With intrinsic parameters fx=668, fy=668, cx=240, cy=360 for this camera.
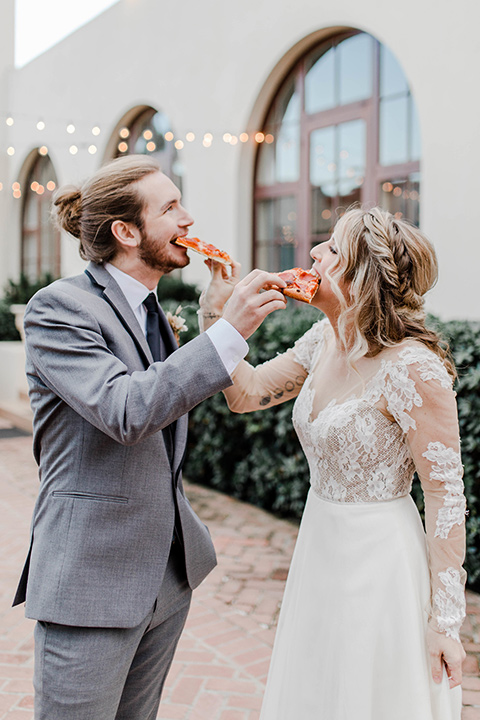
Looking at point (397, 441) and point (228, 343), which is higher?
point (228, 343)

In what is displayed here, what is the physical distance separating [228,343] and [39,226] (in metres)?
13.3

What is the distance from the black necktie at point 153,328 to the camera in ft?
6.55

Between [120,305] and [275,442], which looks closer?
Answer: [120,305]

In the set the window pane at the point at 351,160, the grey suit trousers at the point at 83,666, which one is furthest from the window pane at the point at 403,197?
the grey suit trousers at the point at 83,666

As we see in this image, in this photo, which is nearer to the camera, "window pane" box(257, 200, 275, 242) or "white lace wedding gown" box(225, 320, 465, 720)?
"white lace wedding gown" box(225, 320, 465, 720)

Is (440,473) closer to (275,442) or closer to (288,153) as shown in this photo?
(275,442)

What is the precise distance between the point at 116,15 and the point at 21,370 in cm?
565

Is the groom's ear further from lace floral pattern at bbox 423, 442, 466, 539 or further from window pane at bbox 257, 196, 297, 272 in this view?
window pane at bbox 257, 196, 297, 272

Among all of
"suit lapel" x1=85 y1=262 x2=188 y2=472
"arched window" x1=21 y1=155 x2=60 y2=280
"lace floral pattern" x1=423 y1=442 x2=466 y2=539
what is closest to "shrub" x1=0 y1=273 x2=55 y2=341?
"arched window" x1=21 y1=155 x2=60 y2=280

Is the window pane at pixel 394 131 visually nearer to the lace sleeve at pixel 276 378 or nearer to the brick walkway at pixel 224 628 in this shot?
the brick walkway at pixel 224 628

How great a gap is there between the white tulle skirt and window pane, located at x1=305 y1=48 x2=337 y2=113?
20.7 ft

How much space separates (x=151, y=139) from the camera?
10203mm

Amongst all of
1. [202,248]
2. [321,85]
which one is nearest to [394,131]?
[321,85]

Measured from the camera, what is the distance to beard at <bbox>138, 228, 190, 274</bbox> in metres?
1.89
